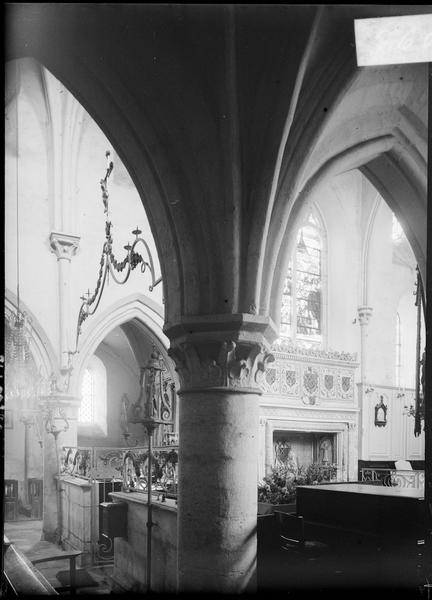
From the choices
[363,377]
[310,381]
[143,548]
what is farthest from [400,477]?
[143,548]

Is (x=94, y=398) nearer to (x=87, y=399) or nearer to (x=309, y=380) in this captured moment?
(x=87, y=399)

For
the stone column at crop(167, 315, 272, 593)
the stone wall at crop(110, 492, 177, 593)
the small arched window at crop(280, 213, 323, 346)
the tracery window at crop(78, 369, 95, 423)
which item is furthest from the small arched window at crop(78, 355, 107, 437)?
the stone column at crop(167, 315, 272, 593)

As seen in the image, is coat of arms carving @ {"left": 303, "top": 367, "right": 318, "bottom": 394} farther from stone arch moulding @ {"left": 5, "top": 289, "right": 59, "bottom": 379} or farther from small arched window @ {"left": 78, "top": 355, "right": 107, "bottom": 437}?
small arched window @ {"left": 78, "top": 355, "right": 107, "bottom": 437}

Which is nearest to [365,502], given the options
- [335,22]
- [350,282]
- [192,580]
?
[192,580]

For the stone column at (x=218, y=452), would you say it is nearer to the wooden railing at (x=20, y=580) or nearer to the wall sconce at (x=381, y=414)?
the wooden railing at (x=20, y=580)

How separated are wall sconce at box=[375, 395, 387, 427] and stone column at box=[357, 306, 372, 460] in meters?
0.29

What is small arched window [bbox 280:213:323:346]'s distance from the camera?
1667 cm

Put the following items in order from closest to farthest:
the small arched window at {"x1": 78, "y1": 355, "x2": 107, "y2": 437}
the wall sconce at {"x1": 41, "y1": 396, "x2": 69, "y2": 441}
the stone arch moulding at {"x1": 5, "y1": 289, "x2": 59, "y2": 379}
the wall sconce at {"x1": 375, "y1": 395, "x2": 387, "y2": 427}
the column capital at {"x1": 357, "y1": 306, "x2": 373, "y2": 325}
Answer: the wall sconce at {"x1": 41, "y1": 396, "x2": 69, "y2": 441}
the stone arch moulding at {"x1": 5, "y1": 289, "x2": 59, "y2": 379}
the wall sconce at {"x1": 375, "y1": 395, "x2": 387, "y2": 427}
the column capital at {"x1": 357, "y1": 306, "x2": 373, "y2": 325}
the small arched window at {"x1": 78, "y1": 355, "x2": 107, "y2": 437}

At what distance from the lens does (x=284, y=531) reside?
4.93 metres

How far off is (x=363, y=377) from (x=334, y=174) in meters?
12.1

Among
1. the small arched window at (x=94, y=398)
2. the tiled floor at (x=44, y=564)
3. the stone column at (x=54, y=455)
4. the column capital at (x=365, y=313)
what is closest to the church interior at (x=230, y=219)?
the tiled floor at (x=44, y=564)

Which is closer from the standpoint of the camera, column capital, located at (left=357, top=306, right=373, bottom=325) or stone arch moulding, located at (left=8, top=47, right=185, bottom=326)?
stone arch moulding, located at (left=8, top=47, right=185, bottom=326)

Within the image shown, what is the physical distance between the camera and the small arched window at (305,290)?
54.7ft

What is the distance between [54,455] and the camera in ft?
36.6
